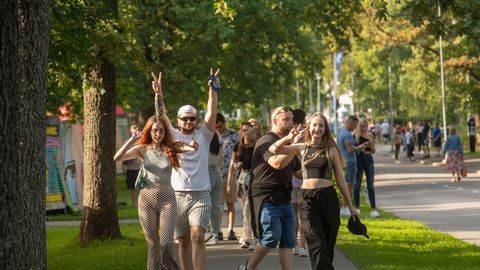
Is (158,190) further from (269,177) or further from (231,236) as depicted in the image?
(231,236)

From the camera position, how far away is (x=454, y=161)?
32.1 meters

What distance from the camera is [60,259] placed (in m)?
13.9

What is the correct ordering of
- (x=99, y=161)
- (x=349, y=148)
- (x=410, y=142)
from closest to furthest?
(x=99, y=161) < (x=349, y=148) < (x=410, y=142)

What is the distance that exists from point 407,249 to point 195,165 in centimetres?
449

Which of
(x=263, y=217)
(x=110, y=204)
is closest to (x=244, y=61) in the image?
(x=110, y=204)

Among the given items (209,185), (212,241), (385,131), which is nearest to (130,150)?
(209,185)

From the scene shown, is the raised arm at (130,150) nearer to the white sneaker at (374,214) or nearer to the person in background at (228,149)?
the person in background at (228,149)

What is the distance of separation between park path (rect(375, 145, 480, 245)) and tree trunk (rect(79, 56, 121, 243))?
4.79m

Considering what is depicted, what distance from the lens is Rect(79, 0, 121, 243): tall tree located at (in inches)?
610

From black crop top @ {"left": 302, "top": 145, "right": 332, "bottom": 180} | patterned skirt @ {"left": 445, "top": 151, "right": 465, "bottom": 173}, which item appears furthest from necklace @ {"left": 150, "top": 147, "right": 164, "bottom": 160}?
patterned skirt @ {"left": 445, "top": 151, "right": 465, "bottom": 173}

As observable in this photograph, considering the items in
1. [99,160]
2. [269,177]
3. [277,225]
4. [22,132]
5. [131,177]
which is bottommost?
[277,225]

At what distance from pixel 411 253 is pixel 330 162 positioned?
3657mm

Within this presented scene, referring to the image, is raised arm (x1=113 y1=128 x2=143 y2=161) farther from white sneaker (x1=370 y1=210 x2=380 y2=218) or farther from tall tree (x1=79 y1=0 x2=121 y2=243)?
white sneaker (x1=370 y1=210 x2=380 y2=218)

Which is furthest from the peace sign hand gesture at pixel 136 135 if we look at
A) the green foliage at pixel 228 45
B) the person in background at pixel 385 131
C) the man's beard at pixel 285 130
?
the person in background at pixel 385 131
